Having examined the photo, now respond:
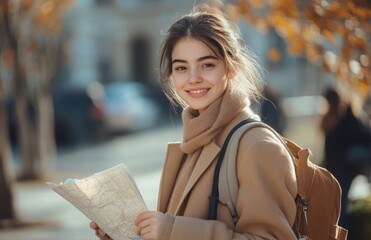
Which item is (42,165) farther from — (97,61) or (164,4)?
(164,4)

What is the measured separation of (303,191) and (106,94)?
2533cm

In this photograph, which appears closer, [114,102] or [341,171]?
[341,171]

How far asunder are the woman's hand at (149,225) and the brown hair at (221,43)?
587 millimetres

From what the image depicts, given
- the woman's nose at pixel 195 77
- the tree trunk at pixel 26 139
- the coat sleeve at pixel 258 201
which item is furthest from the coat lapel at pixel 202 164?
the tree trunk at pixel 26 139

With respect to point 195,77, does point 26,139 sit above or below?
below

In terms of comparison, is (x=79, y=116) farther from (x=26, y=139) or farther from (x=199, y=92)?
(x=199, y=92)

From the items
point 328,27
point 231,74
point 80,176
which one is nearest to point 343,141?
point 328,27

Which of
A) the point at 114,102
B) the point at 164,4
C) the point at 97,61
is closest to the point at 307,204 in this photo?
the point at 114,102

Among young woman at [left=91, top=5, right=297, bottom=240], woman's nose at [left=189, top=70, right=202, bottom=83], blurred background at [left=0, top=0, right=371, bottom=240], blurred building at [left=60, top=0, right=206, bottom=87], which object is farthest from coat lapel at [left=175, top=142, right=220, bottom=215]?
blurred building at [left=60, top=0, right=206, bottom=87]

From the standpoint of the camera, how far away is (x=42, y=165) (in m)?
17.7

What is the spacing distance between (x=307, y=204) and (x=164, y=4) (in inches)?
1669

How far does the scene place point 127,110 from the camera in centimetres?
2770

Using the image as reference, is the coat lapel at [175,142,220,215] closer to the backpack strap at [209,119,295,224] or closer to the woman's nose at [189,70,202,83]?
the backpack strap at [209,119,295,224]

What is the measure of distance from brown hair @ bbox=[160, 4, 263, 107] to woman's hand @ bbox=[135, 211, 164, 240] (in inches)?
23.1
